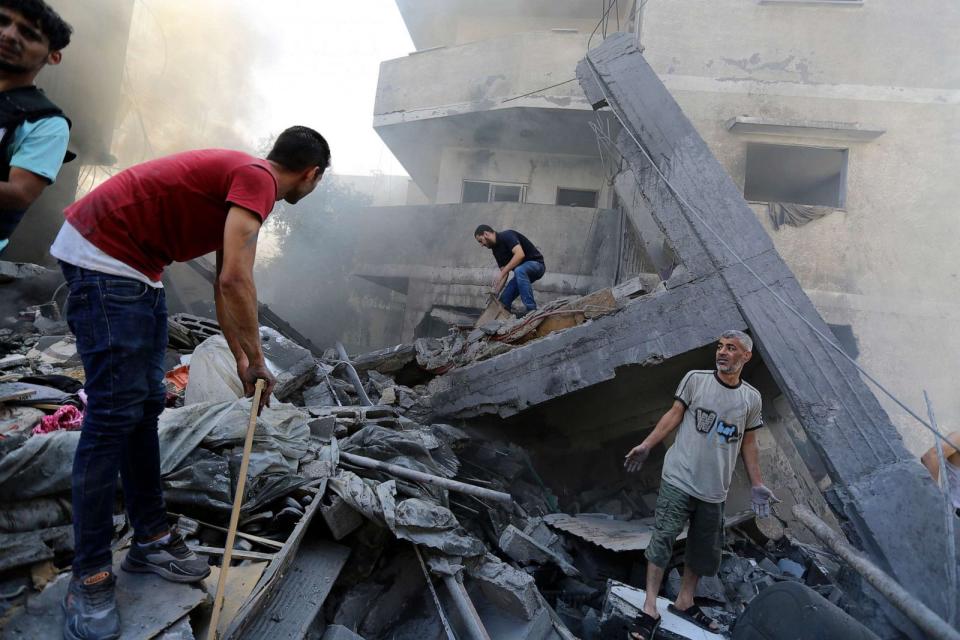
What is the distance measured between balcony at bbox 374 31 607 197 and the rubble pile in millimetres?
6074

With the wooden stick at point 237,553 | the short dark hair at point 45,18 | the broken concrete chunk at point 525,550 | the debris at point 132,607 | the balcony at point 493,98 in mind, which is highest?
the balcony at point 493,98

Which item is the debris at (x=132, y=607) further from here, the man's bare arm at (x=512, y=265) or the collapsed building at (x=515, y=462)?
the man's bare arm at (x=512, y=265)

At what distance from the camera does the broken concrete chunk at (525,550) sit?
3.40m

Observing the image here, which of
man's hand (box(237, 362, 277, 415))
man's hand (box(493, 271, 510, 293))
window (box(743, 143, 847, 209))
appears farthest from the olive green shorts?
window (box(743, 143, 847, 209))

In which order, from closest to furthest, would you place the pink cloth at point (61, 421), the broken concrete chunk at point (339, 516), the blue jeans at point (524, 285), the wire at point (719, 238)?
1. the broken concrete chunk at point (339, 516)
2. the pink cloth at point (61, 421)
3. the wire at point (719, 238)
4. the blue jeans at point (524, 285)

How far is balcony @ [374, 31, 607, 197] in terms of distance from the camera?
9484 millimetres

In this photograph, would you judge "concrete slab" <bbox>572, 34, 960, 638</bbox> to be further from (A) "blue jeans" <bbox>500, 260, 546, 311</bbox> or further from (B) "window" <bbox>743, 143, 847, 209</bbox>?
(B) "window" <bbox>743, 143, 847, 209</bbox>

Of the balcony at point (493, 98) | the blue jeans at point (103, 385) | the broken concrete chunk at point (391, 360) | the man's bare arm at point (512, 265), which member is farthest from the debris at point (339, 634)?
the balcony at point (493, 98)

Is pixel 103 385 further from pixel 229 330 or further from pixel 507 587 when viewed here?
pixel 507 587

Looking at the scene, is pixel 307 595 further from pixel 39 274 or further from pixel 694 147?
pixel 39 274

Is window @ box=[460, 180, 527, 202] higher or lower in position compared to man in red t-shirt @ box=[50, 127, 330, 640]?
higher

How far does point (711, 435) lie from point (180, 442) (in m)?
2.99

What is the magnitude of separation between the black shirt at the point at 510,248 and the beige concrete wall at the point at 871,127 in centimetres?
405

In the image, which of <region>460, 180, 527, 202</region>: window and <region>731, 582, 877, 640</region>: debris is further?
<region>460, 180, 527, 202</region>: window
